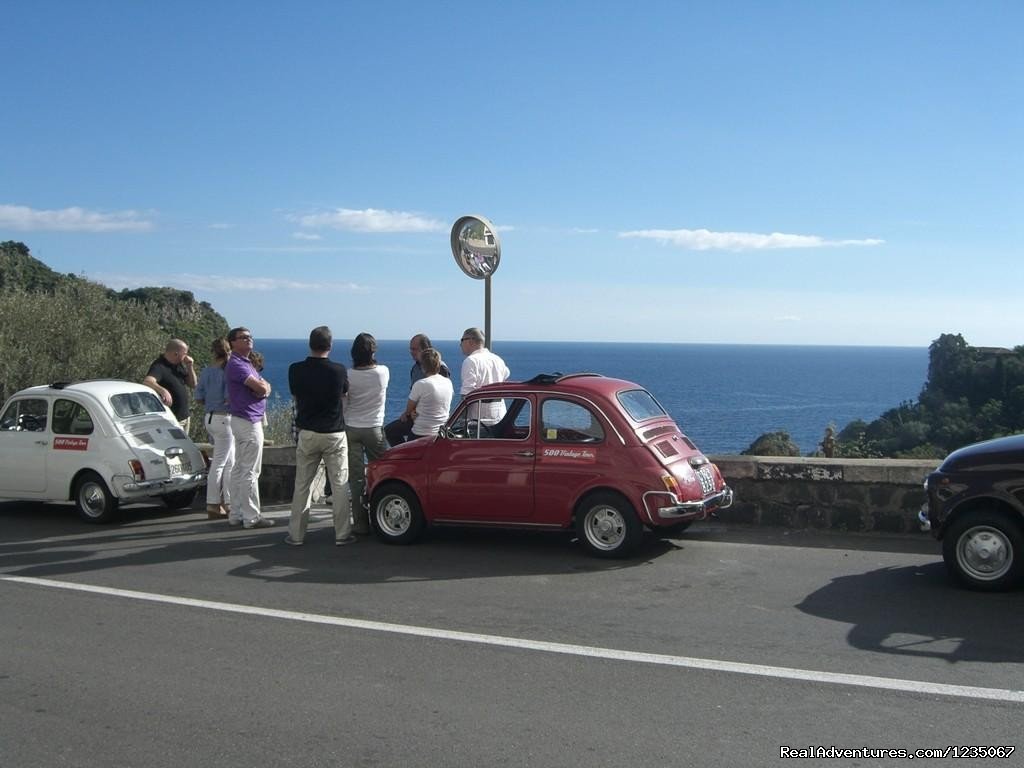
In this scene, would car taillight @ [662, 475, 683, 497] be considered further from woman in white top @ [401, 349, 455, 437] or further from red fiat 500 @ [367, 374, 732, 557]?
woman in white top @ [401, 349, 455, 437]

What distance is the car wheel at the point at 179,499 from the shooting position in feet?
40.5

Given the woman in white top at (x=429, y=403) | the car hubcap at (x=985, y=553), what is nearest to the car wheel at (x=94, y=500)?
the woman in white top at (x=429, y=403)

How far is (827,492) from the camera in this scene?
999 cm

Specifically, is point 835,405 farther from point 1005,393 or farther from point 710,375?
point 1005,393

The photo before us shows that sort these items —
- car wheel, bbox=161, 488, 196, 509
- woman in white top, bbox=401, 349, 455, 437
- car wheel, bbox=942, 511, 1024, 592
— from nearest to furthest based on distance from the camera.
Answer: car wheel, bbox=942, 511, 1024, 592, woman in white top, bbox=401, 349, 455, 437, car wheel, bbox=161, 488, 196, 509

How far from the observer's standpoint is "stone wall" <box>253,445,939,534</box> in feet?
31.6

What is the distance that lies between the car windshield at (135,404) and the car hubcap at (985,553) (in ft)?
30.0

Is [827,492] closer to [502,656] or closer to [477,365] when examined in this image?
[477,365]

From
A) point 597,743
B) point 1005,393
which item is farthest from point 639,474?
point 1005,393

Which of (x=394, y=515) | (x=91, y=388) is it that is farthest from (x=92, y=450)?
(x=394, y=515)

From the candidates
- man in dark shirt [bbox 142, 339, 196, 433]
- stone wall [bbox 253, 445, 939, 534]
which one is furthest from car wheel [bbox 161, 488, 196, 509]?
stone wall [bbox 253, 445, 939, 534]

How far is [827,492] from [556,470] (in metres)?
3.02

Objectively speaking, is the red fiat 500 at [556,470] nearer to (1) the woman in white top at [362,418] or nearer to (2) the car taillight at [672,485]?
(2) the car taillight at [672,485]

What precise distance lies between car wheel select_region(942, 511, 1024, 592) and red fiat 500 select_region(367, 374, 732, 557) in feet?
6.95
